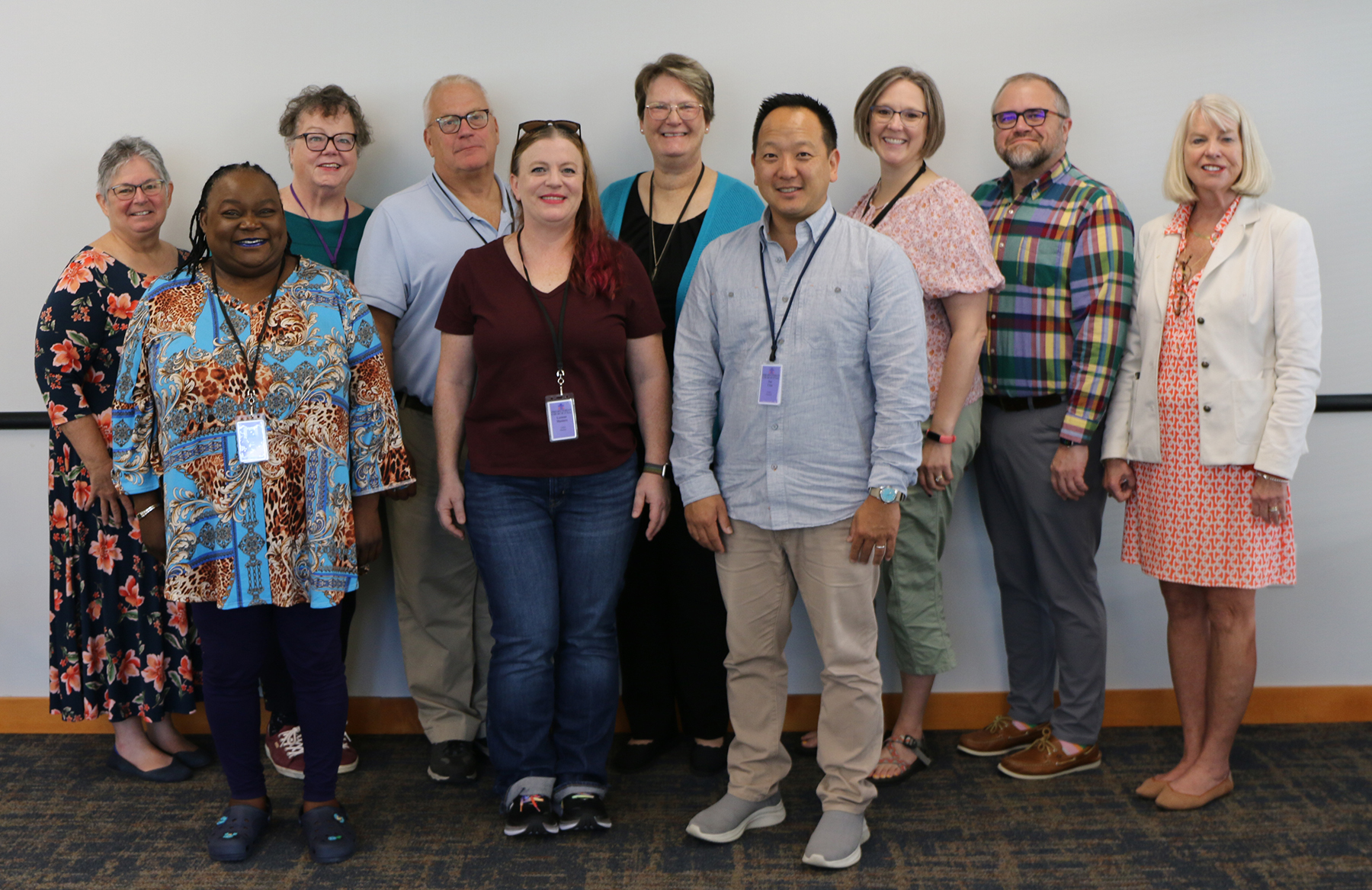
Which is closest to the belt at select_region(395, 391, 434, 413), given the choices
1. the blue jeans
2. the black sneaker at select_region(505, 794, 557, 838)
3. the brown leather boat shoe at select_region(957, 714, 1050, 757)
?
the blue jeans

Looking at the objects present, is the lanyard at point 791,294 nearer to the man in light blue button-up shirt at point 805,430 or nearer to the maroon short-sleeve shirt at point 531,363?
the man in light blue button-up shirt at point 805,430

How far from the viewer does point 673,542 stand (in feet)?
8.87

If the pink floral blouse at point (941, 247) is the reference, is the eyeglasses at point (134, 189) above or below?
above

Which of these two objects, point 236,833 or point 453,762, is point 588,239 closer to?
point 453,762

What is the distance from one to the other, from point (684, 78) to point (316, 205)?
43.9 inches

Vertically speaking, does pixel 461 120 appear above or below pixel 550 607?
above

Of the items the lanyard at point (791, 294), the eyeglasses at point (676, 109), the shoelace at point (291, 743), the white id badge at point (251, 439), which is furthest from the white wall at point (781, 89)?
the shoelace at point (291, 743)

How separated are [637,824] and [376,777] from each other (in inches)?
32.6

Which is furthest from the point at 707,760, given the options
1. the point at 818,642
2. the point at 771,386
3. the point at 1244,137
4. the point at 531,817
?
the point at 1244,137

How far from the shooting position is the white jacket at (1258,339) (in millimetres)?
2328

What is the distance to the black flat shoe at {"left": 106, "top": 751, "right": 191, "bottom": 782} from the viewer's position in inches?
110

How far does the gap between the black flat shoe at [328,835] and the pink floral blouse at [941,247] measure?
1809 millimetres

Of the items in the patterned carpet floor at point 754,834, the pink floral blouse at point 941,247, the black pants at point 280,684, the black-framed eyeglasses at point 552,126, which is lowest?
the patterned carpet floor at point 754,834

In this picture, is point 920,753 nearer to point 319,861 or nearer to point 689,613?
point 689,613
